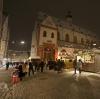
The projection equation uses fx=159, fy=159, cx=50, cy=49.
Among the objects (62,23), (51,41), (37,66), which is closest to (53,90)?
(37,66)

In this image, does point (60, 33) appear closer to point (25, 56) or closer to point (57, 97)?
point (25, 56)

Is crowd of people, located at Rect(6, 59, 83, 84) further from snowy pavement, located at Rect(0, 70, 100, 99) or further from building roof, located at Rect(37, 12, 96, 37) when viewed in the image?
building roof, located at Rect(37, 12, 96, 37)

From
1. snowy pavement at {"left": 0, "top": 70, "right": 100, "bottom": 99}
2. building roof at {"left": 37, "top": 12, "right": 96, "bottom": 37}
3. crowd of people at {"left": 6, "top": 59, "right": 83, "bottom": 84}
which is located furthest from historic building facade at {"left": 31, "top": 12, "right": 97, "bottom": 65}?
snowy pavement at {"left": 0, "top": 70, "right": 100, "bottom": 99}

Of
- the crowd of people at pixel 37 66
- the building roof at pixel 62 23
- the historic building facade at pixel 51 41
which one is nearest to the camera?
the crowd of people at pixel 37 66

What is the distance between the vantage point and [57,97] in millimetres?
9555

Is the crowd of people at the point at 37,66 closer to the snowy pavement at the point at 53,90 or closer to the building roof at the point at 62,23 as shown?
the snowy pavement at the point at 53,90

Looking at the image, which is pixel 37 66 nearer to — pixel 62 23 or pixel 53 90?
pixel 53 90

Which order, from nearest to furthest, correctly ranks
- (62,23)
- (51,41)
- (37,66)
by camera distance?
1. (37,66)
2. (51,41)
3. (62,23)

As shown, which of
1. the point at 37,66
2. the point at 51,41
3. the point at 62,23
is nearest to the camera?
the point at 37,66

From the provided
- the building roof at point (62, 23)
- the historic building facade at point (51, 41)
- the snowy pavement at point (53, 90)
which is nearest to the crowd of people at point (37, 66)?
the snowy pavement at point (53, 90)

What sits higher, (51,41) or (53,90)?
(51,41)

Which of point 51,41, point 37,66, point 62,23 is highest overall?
point 62,23

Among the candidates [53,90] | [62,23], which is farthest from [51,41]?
[53,90]

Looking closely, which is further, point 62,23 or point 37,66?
point 62,23
